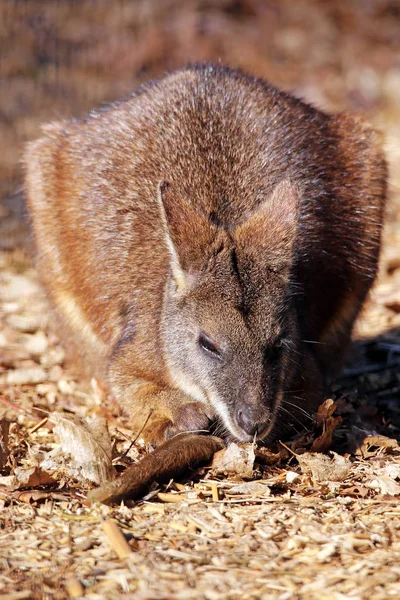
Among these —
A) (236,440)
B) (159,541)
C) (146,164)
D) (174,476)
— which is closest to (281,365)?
(236,440)

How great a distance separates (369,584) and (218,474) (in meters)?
1.29

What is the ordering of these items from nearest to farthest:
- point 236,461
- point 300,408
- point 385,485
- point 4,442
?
point 385,485
point 236,461
point 4,442
point 300,408

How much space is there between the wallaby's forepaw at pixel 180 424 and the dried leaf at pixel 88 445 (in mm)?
379

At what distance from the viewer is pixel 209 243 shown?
4742mm

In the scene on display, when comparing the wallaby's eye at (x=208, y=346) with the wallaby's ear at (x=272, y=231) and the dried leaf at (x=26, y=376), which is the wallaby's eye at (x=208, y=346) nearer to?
the wallaby's ear at (x=272, y=231)

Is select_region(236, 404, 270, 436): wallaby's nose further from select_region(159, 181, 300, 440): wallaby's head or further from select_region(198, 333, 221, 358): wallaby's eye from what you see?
select_region(198, 333, 221, 358): wallaby's eye

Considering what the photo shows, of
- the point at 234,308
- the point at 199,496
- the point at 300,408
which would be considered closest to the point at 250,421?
the point at 199,496

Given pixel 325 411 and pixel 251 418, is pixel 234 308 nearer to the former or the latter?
pixel 251 418

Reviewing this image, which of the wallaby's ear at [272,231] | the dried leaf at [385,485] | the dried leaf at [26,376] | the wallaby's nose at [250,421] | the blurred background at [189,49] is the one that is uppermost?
the blurred background at [189,49]

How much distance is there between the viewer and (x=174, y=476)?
14.8 feet

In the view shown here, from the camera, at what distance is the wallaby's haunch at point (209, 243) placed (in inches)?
185

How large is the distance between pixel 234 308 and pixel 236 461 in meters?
0.82

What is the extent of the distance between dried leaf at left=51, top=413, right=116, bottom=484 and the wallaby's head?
614 millimetres

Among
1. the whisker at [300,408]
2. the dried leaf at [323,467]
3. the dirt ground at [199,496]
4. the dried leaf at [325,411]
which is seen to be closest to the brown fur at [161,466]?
the dirt ground at [199,496]
